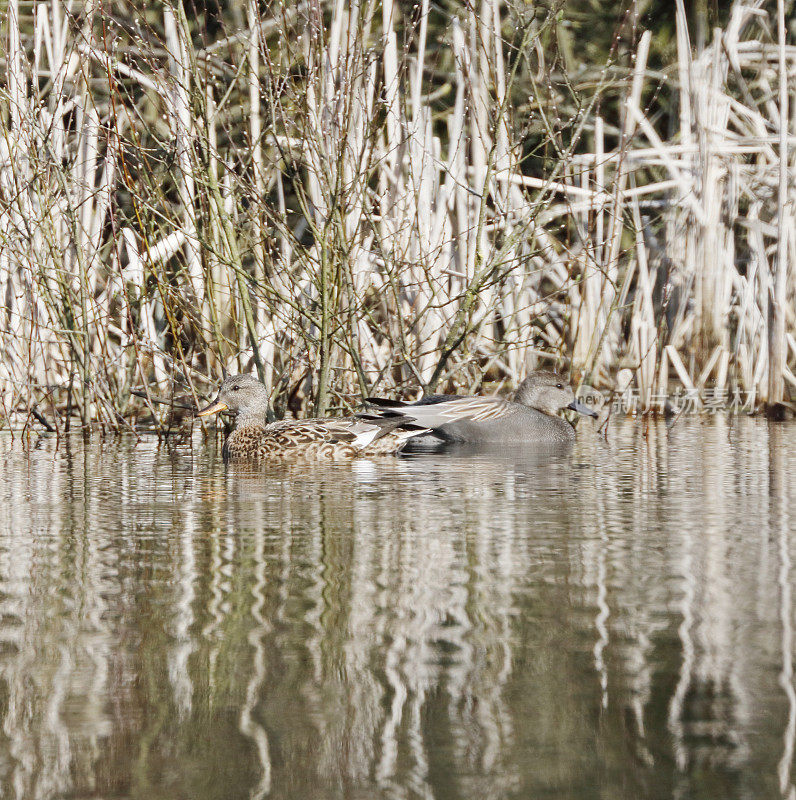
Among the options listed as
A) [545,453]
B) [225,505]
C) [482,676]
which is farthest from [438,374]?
[482,676]

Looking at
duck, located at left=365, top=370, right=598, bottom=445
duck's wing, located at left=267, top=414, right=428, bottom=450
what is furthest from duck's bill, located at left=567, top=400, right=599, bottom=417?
duck's wing, located at left=267, top=414, right=428, bottom=450

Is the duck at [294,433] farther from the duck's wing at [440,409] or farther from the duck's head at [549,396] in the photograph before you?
the duck's head at [549,396]

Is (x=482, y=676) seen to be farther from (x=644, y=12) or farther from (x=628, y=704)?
(x=644, y=12)

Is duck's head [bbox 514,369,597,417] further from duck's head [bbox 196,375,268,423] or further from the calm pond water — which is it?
the calm pond water

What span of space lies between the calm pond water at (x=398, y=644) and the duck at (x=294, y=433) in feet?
4.79

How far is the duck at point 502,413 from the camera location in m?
8.39

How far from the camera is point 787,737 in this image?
2713 millimetres

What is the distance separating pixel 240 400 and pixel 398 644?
493 centimetres

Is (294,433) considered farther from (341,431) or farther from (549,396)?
(549,396)

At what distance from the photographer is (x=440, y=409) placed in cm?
847

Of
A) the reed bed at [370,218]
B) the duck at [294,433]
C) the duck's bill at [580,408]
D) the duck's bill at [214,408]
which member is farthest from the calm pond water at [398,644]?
the duck's bill at [580,408]

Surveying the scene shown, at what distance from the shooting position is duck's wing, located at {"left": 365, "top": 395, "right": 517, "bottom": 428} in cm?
827

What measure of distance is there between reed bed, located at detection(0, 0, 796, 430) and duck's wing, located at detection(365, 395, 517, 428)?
0.22 m

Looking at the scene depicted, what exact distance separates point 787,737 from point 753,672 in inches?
16.5
